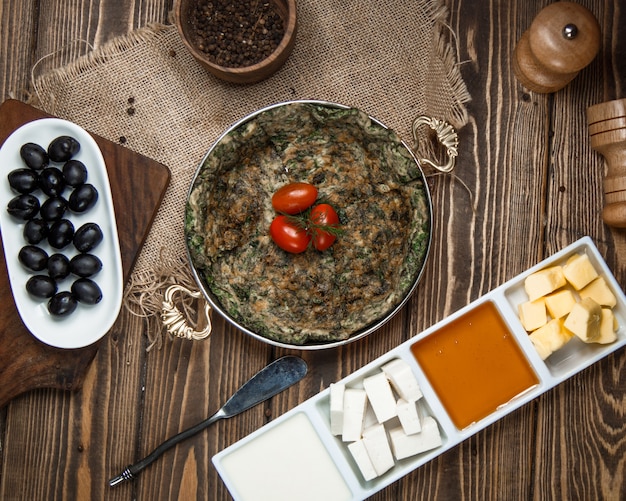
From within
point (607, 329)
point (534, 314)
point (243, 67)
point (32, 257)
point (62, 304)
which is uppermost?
point (243, 67)

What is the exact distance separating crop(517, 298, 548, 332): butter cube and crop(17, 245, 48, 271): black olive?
1.19m

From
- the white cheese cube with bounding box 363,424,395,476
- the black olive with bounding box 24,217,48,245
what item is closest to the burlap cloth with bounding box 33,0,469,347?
the black olive with bounding box 24,217,48,245

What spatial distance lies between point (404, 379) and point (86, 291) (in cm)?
80

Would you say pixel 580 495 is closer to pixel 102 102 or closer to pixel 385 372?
pixel 385 372

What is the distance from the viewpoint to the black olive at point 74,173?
5.17 ft

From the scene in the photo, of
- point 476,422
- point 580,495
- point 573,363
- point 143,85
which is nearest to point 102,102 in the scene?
point 143,85

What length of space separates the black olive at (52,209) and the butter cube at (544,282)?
116 cm

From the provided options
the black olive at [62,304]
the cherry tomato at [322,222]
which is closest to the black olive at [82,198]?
the black olive at [62,304]

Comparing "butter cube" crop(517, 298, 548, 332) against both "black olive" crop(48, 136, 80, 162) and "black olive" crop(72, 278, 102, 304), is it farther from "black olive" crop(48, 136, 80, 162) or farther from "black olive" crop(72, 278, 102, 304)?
"black olive" crop(48, 136, 80, 162)

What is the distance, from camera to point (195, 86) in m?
1.68

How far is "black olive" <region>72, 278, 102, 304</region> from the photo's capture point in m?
1.57

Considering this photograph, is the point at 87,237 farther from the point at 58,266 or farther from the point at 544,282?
the point at 544,282

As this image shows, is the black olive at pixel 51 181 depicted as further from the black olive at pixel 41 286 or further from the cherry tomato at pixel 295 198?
the cherry tomato at pixel 295 198

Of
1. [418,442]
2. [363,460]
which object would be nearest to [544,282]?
[418,442]
